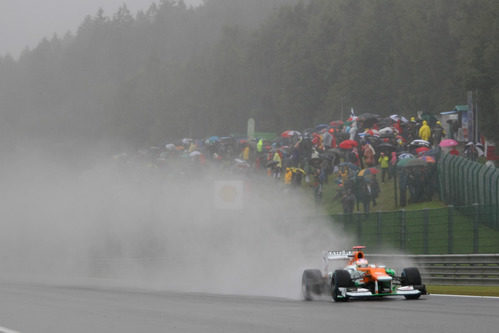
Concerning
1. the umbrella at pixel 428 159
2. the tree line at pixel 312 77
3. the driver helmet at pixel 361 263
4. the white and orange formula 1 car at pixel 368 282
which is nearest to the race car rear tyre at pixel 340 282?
Result: the white and orange formula 1 car at pixel 368 282

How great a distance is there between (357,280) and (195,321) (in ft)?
15.4

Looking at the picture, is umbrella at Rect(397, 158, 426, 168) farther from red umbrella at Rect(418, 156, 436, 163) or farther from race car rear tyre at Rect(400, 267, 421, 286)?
race car rear tyre at Rect(400, 267, 421, 286)

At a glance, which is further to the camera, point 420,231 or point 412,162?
point 412,162

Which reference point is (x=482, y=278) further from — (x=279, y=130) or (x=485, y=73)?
(x=279, y=130)

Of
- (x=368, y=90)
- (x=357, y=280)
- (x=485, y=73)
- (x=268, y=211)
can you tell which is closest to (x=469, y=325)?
(x=357, y=280)

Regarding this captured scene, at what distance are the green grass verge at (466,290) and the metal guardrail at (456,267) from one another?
0.19 m

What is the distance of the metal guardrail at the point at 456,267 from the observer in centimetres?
2233

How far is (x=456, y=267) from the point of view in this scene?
23.5 meters

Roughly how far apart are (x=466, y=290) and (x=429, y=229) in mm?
3989

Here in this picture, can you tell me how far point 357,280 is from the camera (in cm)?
1689

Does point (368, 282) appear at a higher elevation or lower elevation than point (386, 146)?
lower

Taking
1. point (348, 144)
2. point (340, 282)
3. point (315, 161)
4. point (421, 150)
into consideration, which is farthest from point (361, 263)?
point (348, 144)

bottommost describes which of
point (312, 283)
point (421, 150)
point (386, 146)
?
point (312, 283)

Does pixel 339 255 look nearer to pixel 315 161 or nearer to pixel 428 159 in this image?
pixel 428 159
